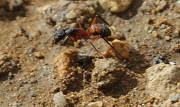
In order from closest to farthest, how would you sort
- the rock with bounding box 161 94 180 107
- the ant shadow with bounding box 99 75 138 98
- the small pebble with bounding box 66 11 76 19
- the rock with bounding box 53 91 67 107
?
the rock with bounding box 161 94 180 107
the rock with bounding box 53 91 67 107
the ant shadow with bounding box 99 75 138 98
the small pebble with bounding box 66 11 76 19

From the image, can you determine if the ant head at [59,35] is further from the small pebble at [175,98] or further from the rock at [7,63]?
the small pebble at [175,98]

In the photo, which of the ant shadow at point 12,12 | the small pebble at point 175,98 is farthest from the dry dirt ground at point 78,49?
the small pebble at point 175,98

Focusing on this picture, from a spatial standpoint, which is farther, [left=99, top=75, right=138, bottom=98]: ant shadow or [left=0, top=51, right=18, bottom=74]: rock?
[left=0, top=51, right=18, bottom=74]: rock

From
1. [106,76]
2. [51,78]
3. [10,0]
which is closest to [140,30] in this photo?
[106,76]

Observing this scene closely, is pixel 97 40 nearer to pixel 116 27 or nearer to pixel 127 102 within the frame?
pixel 116 27

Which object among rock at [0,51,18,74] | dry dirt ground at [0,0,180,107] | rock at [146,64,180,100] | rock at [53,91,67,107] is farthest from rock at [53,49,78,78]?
rock at [146,64,180,100]

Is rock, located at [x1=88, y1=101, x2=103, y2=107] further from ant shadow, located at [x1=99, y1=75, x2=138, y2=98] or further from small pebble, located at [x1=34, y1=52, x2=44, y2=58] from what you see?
small pebble, located at [x1=34, y1=52, x2=44, y2=58]

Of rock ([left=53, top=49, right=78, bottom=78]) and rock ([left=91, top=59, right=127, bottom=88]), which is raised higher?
rock ([left=53, top=49, right=78, bottom=78])
